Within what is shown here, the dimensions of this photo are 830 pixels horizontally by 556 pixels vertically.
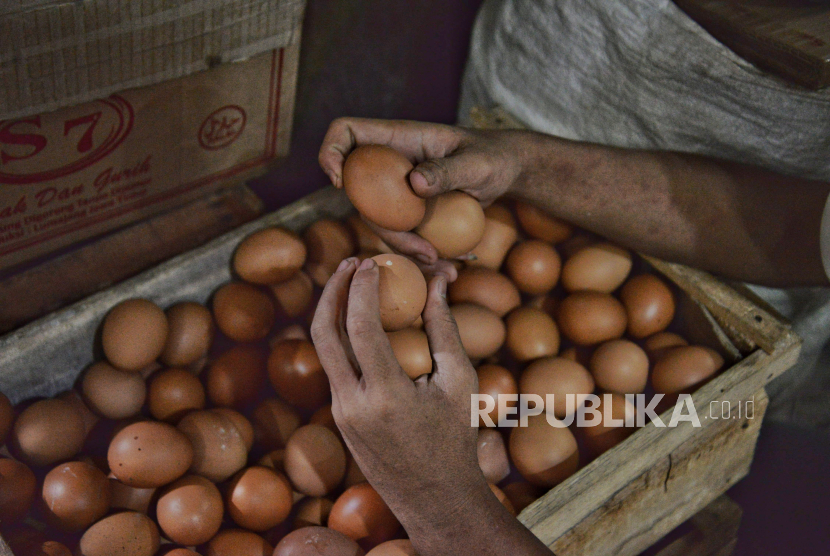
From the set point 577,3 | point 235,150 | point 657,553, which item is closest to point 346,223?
point 235,150

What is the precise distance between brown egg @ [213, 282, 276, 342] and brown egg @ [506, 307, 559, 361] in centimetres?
64

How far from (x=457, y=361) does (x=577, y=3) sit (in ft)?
4.16

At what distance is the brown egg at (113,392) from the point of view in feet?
5.27

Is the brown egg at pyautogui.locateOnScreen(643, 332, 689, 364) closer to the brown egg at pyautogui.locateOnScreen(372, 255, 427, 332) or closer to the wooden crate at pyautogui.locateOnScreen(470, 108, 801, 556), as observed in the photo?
the wooden crate at pyautogui.locateOnScreen(470, 108, 801, 556)

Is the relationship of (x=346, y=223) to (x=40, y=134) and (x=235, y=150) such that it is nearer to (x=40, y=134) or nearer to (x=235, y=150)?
(x=235, y=150)

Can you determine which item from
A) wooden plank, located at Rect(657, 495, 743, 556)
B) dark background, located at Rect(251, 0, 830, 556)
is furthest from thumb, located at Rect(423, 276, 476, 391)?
dark background, located at Rect(251, 0, 830, 556)

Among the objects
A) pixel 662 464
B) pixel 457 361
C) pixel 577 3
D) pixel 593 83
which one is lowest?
pixel 662 464

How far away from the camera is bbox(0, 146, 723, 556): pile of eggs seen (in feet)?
4.62

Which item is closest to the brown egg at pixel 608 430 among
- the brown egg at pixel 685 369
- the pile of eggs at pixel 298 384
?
the pile of eggs at pixel 298 384

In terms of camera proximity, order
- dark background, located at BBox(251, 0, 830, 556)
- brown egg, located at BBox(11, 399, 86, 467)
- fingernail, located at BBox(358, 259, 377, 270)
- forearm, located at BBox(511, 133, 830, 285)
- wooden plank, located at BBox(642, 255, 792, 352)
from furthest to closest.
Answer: dark background, located at BBox(251, 0, 830, 556) → forearm, located at BBox(511, 133, 830, 285) → wooden plank, located at BBox(642, 255, 792, 352) → brown egg, located at BBox(11, 399, 86, 467) → fingernail, located at BBox(358, 259, 377, 270)

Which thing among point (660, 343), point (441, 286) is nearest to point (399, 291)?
point (441, 286)

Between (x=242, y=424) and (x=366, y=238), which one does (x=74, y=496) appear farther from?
(x=366, y=238)

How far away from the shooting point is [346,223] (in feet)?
6.44

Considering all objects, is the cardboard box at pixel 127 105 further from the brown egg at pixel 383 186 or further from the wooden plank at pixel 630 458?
the wooden plank at pixel 630 458
